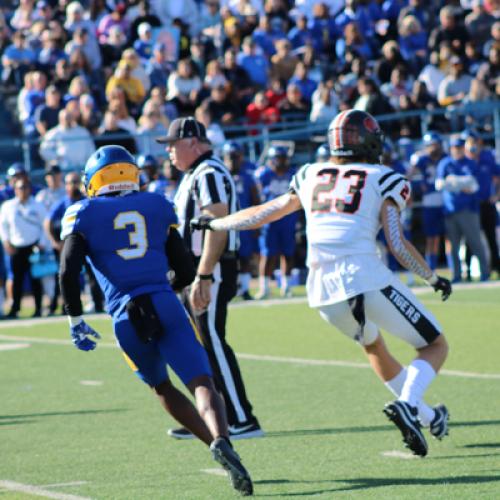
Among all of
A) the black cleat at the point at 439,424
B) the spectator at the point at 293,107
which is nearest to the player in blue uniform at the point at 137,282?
the black cleat at the point at 439,424

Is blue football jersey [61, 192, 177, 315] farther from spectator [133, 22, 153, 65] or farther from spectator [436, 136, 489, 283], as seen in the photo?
spectator [133, 22, 153, 65]

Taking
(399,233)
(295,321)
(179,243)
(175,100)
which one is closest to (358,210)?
(399,233)

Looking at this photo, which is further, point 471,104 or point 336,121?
point 471,104

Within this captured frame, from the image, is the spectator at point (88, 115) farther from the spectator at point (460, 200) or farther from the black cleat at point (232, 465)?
the black cleat at point (232, 465)

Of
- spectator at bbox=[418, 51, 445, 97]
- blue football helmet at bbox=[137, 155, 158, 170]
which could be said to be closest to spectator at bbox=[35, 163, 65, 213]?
blue football helmet at bbox=[137, 155, 158, 170]

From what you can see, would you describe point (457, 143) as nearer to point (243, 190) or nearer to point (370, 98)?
point (370, 98)

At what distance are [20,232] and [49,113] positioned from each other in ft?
10.1

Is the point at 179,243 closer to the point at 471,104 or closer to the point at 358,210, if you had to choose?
the point at 358,210

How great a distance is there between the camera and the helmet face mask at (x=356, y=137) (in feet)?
21.2

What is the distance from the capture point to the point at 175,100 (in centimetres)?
1981

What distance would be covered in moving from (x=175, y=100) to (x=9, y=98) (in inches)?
110

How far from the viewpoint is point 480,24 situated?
23.2 m

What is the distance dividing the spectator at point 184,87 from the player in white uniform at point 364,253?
44.1 feet

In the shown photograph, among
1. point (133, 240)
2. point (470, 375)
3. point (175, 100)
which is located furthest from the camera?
point (175, 100)
